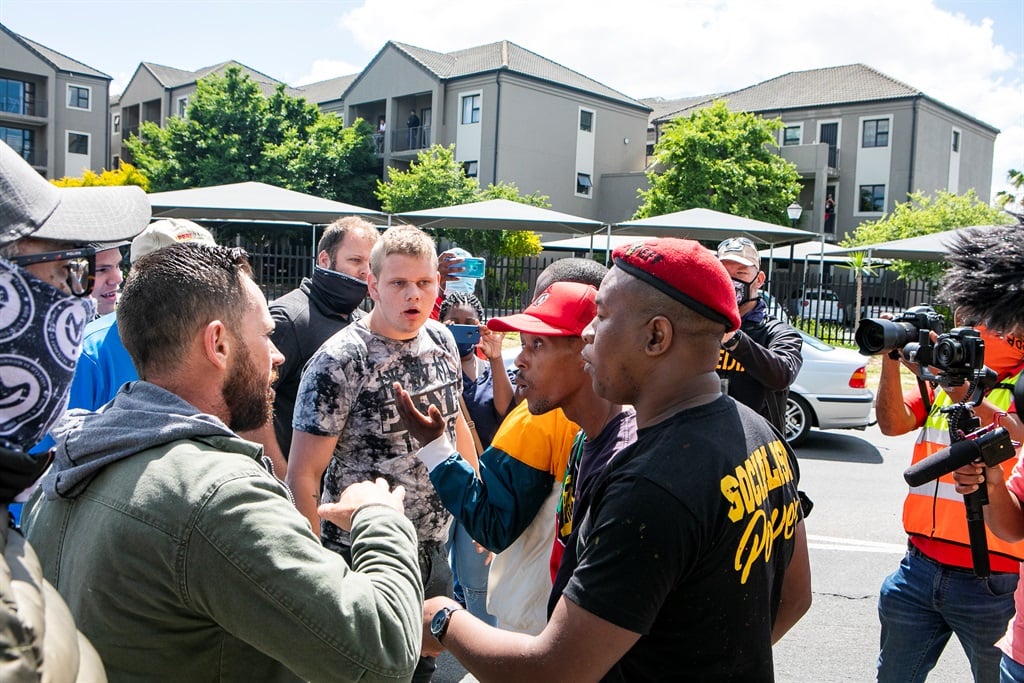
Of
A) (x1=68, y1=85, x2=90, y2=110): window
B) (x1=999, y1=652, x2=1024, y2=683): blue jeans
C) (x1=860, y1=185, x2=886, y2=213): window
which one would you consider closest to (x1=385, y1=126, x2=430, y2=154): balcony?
(x1=860, y1=185, x2=886, y2=213): window

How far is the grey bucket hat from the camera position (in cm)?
126

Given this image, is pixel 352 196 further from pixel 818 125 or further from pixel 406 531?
pixel 406 531

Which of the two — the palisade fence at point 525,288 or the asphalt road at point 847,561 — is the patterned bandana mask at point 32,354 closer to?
the asphalt road at point 847,561

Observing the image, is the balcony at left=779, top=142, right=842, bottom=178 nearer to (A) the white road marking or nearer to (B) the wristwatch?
(A) the white road marking

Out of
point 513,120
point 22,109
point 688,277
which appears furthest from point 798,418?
point 22,109

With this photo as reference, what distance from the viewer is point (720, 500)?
5.38 ft

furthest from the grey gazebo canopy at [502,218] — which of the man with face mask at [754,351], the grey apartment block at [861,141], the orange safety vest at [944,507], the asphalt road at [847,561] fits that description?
the grey apartment block at [861,141]

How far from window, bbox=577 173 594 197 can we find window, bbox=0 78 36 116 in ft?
119

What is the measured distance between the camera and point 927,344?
259 centimetres

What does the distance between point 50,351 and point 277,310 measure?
2.68 meters

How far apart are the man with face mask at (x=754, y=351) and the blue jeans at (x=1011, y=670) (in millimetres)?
2185

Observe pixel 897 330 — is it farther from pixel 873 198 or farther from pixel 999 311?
pixel 873 198

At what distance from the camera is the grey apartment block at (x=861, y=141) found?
41.3 meters

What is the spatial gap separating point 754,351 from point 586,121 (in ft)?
135
